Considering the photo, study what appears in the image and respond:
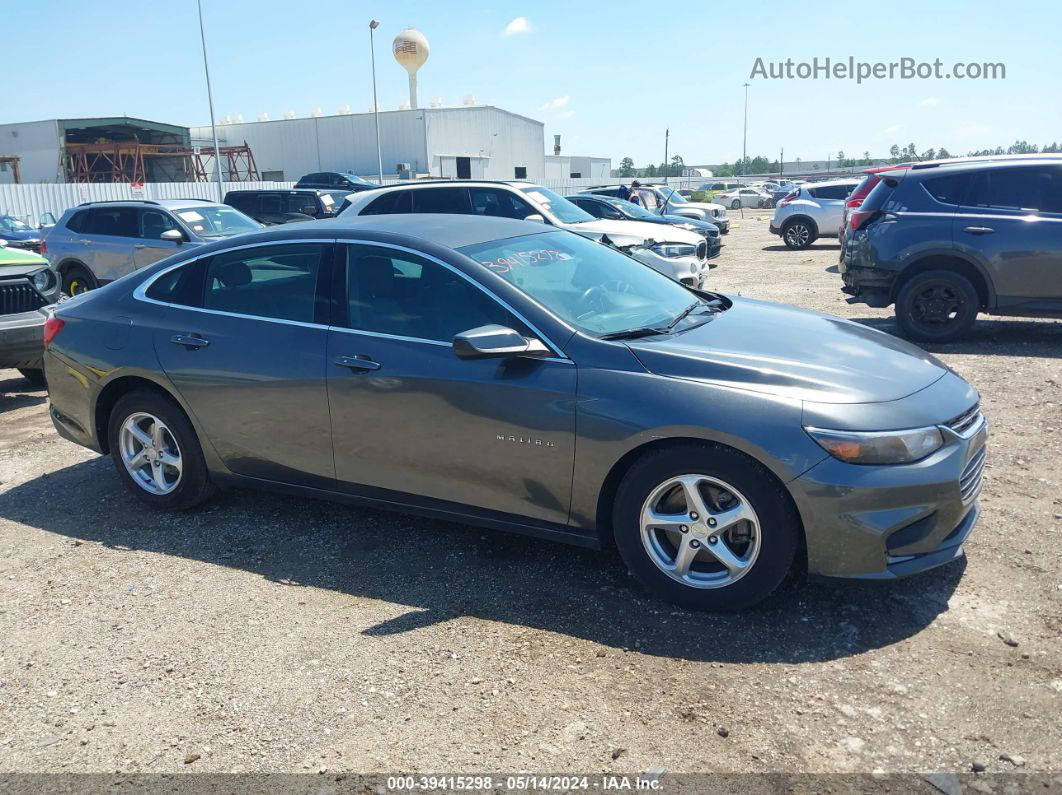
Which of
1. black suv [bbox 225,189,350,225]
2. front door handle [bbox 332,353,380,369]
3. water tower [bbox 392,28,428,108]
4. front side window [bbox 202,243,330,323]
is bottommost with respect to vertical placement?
front door handle [bbox 332,353,380,369]

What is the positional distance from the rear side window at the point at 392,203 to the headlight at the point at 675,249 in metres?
3.41

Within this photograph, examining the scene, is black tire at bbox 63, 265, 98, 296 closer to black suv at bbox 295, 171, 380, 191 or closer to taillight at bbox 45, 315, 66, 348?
taillight at bbox 45, 315, 66, 348

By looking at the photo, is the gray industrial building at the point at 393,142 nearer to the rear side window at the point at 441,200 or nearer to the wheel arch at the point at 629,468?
the rear side window at the point at 441,200

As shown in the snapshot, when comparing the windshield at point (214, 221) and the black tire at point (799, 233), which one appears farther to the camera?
the black tire at point (799, 233)

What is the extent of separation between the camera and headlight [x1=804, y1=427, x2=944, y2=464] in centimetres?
325

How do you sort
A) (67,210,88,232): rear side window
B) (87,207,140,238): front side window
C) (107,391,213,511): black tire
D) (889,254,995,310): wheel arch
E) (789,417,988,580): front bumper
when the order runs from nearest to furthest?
(789,417,988,580): front bumper, (107,391,213,511): black tire, (889,254,995,310): wheel arch, (87,207,140,238): front side window, (67,210,88,232): rear side window

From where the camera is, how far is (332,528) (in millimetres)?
4641

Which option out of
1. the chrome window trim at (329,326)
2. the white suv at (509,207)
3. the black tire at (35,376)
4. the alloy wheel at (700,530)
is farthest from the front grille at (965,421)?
the black tire at (35,376)

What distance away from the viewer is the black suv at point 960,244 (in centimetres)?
832

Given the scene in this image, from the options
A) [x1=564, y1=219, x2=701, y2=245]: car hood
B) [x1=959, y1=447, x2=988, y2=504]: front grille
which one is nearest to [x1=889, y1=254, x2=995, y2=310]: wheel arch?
[x1=564, y1=219, x2=701, y2=245]: car hood

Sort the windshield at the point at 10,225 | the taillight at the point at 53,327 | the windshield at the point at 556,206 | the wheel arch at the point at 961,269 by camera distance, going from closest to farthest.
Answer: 1. the taillight at the point at 53,327
2. the wheel arch at the point at 961,269
3. the windshield at the point at 556,206
4. the windshield at the point at 10,225

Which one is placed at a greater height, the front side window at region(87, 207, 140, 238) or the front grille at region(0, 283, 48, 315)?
the front side window at region(87, 207, 140, 238)

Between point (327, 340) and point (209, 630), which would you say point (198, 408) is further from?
point (209, 630)

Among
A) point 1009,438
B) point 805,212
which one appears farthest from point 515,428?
point 805,212
